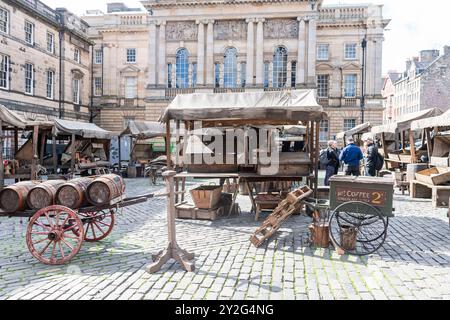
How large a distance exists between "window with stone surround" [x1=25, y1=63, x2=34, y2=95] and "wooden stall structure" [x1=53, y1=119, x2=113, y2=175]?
1153 cm

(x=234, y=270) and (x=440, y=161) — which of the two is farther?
(x=440, y=161)

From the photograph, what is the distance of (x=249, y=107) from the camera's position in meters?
9.16

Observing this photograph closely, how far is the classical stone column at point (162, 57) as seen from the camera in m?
36.4

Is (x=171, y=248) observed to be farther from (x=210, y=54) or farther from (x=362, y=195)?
(x=210, y=54)

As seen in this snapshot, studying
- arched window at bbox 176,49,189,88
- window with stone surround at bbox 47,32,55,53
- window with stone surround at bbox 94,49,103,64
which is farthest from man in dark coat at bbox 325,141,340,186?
window with stone surround at bbox 94,49,103,64

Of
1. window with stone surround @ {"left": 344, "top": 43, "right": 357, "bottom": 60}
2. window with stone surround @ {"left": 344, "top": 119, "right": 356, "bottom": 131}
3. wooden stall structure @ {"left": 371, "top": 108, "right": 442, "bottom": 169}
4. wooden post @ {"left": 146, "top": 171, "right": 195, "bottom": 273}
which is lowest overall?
wooden post @ {"left": 146, "top": 171, "right": 195, "bottom": 273}

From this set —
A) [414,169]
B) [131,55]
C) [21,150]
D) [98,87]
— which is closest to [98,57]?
[98,87]

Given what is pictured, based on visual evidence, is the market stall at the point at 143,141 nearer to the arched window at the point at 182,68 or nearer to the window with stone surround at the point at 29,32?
the arched window at the point at 182,68

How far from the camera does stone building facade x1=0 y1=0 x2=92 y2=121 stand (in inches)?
1061

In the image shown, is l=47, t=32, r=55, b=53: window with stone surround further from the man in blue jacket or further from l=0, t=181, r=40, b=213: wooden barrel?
l=0, t=181, r=40, b=213: wooden barrel

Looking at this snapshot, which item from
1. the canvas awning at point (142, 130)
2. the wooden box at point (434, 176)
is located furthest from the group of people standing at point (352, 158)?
the canvas awning at point (142, 130)

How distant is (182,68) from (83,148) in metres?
18.1
